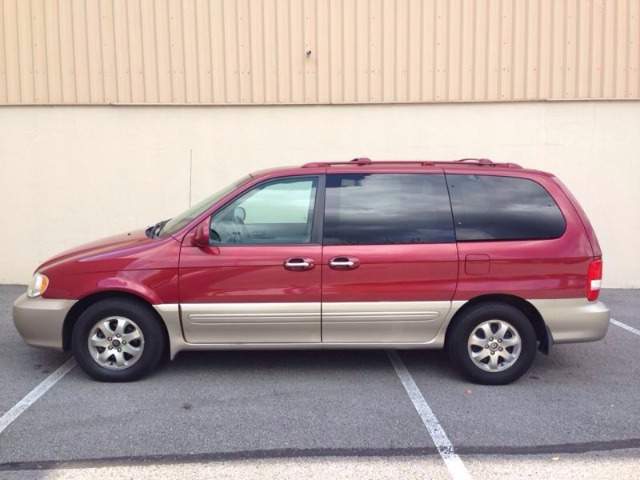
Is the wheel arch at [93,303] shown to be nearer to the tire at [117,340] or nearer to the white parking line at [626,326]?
the tire at [117,340]

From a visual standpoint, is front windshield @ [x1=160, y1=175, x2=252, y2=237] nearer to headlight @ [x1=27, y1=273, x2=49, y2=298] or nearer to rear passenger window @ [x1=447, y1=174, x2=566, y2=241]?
Answer: headlight @ [x1=27, y1=273, x2=49, y2=298]

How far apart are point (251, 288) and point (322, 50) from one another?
4.77 meters

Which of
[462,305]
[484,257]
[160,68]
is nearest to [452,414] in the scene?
[462,305]

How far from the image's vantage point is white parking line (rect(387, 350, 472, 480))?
3.71 meters

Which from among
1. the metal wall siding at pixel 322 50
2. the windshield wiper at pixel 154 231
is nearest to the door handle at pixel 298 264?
the windshield wiper at pixel 154 231

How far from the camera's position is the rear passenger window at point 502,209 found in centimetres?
501

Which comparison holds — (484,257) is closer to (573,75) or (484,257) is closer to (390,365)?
(390,365)

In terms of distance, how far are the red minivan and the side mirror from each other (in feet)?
0.04

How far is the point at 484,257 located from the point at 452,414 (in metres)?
1.25

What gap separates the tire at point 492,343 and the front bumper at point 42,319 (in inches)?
121

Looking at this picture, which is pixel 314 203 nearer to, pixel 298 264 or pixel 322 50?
pixel 298 264

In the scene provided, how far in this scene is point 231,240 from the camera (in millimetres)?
4984

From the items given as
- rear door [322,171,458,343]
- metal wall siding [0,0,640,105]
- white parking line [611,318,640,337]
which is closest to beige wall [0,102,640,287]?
metal wall siding [0,0,640,105]

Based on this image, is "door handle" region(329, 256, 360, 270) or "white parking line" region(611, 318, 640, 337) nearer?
"door handle" region(329, 256, 360, 270)
